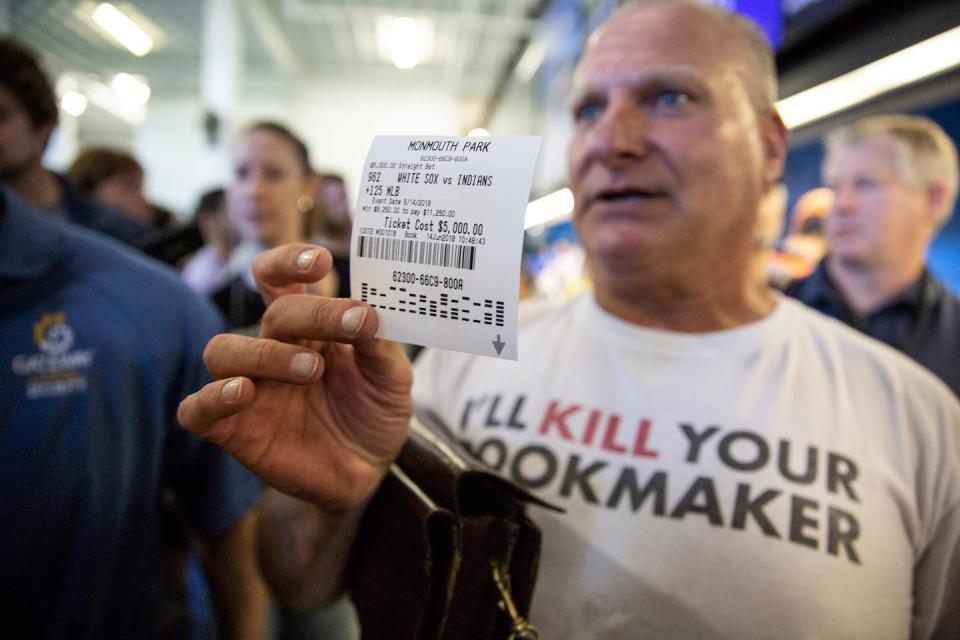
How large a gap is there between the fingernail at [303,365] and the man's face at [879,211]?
2.24m

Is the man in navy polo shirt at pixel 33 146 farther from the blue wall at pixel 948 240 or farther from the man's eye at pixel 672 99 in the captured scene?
the blue wall at pixel 948 240

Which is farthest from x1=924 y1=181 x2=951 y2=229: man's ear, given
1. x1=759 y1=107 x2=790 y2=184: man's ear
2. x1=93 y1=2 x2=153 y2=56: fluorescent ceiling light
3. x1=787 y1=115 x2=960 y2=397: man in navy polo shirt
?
x1=93 y1=2 x2=153 y2=56: fluorescent ceiling light

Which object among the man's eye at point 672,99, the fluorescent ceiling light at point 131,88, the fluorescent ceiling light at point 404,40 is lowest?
the man's eye at point 672,99

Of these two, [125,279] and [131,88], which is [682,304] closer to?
[125,279]

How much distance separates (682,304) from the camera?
105 centimetres

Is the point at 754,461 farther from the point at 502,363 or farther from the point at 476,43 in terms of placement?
the point at 476,43

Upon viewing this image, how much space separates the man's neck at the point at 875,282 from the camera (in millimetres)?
2059

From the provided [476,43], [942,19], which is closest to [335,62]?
[476,43]

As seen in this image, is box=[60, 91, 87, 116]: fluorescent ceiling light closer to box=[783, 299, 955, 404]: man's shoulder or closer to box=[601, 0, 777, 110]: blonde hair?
box=[601, 0, 777, 110]: blonde hair

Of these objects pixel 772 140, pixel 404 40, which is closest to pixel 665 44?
pixel 772 140

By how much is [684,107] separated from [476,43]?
9.11 metres

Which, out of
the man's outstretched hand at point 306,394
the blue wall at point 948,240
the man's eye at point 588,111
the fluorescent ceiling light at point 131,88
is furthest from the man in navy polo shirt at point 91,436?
the fluorescent ceiling light at point 131,88

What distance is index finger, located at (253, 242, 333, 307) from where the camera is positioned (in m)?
0.58

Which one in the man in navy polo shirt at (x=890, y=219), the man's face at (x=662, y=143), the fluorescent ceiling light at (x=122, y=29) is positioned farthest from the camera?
the fluorescent ceiling light at (x=122, y=29)
